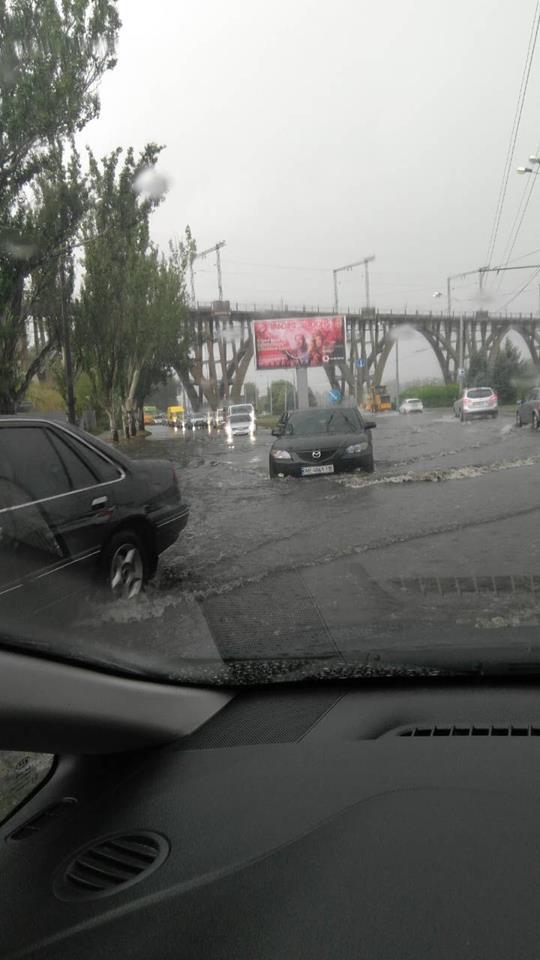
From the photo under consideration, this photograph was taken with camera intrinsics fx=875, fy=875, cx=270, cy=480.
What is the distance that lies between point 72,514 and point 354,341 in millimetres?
49603

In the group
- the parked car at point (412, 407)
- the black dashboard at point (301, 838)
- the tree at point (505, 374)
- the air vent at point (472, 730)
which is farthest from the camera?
the parked car at point (412, 407)

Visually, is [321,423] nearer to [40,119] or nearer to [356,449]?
[356,449]

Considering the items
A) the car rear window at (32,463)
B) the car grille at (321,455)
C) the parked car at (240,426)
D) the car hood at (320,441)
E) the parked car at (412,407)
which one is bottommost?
the parked car at (412,407)

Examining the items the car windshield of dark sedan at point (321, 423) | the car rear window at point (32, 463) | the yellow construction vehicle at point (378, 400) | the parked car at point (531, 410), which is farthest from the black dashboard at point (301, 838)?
the yellow construction vehicle at point (378, 400)

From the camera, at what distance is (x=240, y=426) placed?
4456 centimetres

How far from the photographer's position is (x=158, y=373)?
52.2 meters

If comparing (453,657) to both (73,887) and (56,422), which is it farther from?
(56,422)

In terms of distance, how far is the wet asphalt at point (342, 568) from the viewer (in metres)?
3.82

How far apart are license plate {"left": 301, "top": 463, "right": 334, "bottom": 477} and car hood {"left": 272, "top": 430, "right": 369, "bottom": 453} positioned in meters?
0.30

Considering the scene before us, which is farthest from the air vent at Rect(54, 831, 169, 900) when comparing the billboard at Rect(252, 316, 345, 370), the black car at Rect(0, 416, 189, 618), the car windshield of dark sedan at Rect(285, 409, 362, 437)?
the billboard at Rect(252, 316, 345, 370)

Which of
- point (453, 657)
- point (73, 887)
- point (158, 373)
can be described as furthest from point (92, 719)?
point (158, 373)

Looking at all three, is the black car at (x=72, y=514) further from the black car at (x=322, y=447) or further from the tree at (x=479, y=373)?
the tree at (x=479, y=373)

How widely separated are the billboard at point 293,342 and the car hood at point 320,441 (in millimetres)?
42944

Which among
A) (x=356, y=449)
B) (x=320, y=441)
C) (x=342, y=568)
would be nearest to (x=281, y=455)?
(x=320, y=441)
